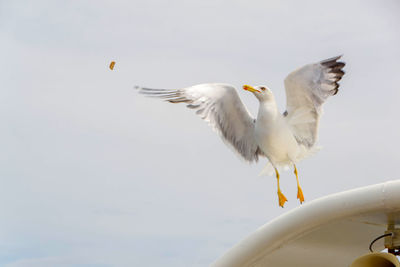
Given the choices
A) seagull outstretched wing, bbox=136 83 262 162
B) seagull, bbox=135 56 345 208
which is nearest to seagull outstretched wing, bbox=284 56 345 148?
seagull, bbox=135 56 345 208

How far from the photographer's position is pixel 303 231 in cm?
269

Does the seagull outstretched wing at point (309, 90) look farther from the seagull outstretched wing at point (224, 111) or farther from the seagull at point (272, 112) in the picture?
the seagull outstretched wing at point (224, 111)

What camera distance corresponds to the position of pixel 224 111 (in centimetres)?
654

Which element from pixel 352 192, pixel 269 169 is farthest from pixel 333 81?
pixel 352 192

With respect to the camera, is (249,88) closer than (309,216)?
No

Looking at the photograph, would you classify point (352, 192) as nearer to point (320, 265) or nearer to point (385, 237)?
point (385, 237)

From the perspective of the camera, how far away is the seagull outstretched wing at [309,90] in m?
6.31

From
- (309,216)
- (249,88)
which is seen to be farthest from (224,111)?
(309,216)

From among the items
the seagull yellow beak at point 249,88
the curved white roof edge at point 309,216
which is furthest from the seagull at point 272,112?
the curved white roof edge at point 309,216

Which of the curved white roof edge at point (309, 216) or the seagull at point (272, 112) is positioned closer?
the curved white roof edge at point (309, 216)

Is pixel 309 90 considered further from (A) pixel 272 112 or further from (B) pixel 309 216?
(B) pixel 309 216

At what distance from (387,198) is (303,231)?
42cm

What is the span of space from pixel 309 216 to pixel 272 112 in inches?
150

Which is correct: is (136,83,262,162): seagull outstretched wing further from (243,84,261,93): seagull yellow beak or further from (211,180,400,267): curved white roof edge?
(211,180,400,267): curved white roof edge
